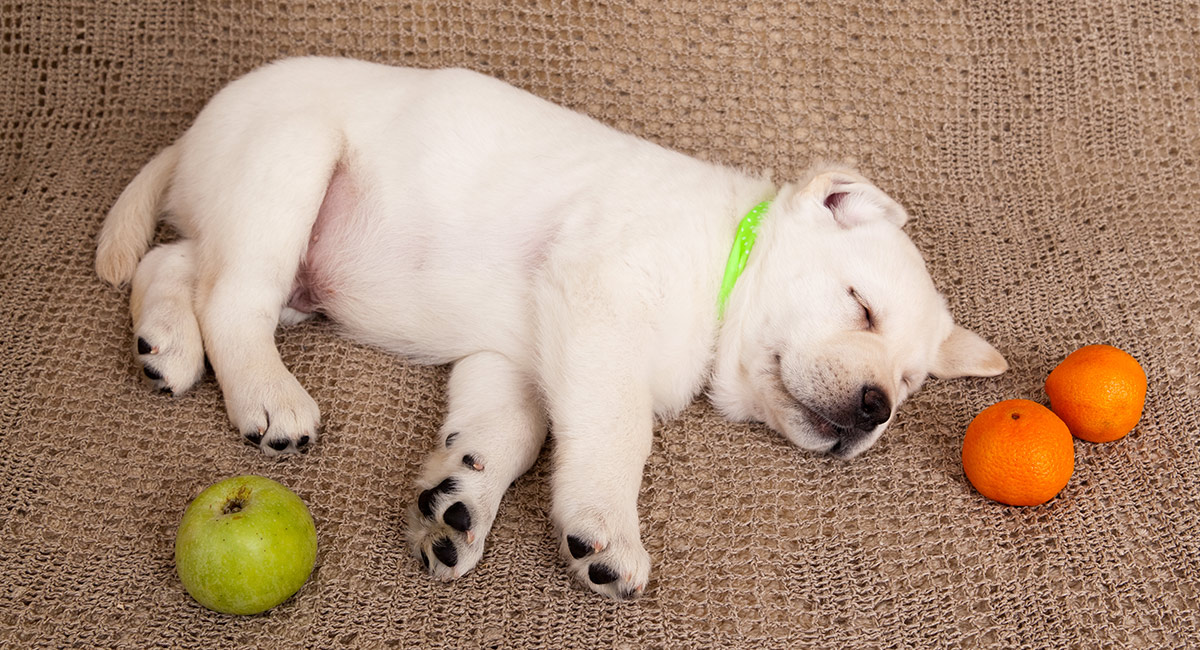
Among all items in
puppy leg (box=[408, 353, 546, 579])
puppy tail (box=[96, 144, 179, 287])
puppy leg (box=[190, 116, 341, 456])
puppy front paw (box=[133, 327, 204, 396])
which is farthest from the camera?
puppy tail (box=[96, 144, 179, 287])

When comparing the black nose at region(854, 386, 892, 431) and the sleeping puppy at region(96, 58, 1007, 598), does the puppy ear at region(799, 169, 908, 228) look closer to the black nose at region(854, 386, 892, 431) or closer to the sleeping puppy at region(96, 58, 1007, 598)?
the sleeping puppy at region(96, 58, 1007, 598)

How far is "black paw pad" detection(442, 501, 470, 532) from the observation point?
8.42 ft

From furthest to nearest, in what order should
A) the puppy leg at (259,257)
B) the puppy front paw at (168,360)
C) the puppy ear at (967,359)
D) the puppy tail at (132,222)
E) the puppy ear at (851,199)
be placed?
the puppy tail at (132,222) < the puppy ear at (967,359) < the puppy ear at (851,199) < the puppy front paw at (168,360) < the puppy leg at (259,257)

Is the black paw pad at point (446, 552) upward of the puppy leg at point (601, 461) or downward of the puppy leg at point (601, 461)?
downward

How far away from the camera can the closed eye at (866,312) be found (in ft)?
9.86

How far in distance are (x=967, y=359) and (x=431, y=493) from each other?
6.28 feet

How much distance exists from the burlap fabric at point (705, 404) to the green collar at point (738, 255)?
16.9 inches

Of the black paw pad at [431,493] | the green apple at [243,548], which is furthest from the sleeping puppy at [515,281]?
the green apple at [243,548]

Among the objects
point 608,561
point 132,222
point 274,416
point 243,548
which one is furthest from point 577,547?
point 132,222

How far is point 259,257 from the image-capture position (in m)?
3.16

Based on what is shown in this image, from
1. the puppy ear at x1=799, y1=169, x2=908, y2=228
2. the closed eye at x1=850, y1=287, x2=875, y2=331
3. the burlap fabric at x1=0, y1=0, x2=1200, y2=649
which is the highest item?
the puppy ear at x1=799, y1=169, x2=908, y2=228

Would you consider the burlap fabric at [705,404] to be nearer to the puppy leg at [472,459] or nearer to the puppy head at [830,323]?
the puppy leg at [472,459]

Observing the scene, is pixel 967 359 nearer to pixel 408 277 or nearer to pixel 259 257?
pixel 408 277

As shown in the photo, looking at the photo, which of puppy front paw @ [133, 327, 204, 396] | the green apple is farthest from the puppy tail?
the green apple
